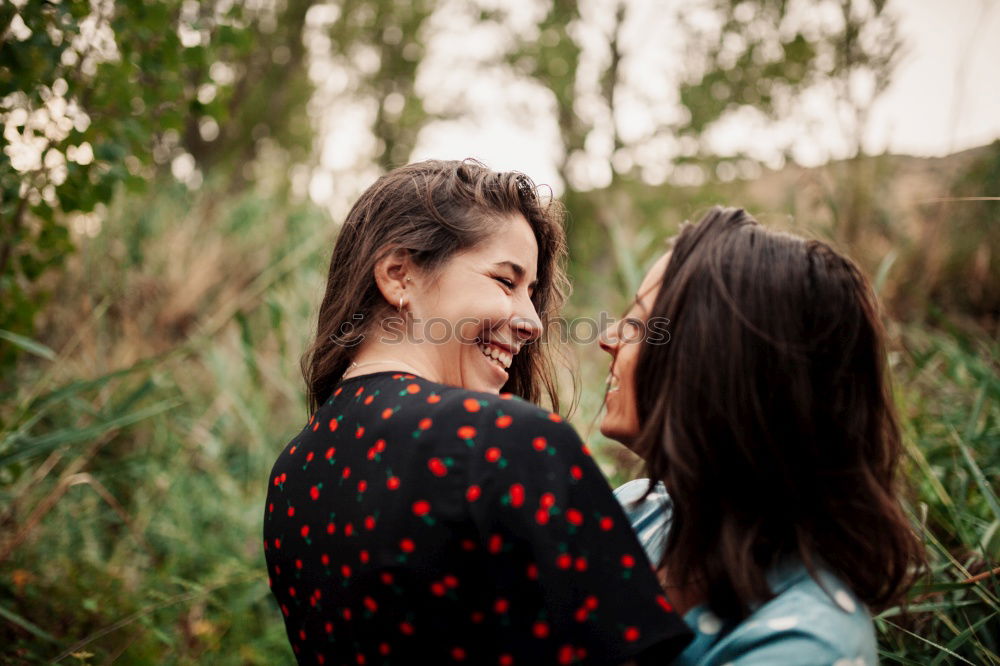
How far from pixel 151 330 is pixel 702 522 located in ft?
15.8

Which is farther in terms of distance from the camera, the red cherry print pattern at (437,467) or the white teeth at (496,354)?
the white teeth at (496,354)

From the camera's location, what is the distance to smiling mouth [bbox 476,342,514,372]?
1.55 m

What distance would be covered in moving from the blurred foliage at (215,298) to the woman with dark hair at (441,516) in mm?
685

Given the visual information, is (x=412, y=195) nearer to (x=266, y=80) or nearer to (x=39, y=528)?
(x=39, y=528)

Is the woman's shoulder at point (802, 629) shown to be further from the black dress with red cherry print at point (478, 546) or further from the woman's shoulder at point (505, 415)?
the woman's shoulder at point (505, 415)

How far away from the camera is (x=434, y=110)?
1358 centimetres

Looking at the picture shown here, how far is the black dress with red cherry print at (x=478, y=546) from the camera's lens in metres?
0.99

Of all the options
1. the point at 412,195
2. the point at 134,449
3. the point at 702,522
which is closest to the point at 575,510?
the point at 702,522

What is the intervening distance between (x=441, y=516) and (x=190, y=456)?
3.66 metres

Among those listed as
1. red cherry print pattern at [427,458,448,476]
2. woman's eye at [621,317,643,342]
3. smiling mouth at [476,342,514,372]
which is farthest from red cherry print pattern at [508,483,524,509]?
smiling mouth at [476,342,514,372]

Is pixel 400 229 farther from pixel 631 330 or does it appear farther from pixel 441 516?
pixel 441 516

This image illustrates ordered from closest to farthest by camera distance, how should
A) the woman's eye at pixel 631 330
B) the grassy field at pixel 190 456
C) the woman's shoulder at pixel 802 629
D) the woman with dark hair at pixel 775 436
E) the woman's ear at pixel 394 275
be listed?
1. the woman's shoulder at pixel 802 629
2. the woman with dark hair at pixel 775 436
3. the woman's eye at pixel 631 330
4. the woman's ear at pixel 394 275
5. the grassy field at pixel 190 456

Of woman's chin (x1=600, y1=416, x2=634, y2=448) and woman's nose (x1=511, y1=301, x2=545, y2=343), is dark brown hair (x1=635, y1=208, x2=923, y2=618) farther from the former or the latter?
woman's nose (x1=511, y1=301, x2=545, y2=343)

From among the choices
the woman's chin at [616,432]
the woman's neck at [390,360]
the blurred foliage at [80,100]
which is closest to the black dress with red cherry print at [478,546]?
the woman's neck at [390,360]
